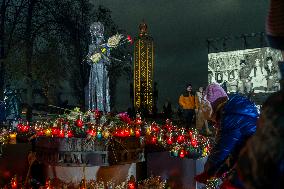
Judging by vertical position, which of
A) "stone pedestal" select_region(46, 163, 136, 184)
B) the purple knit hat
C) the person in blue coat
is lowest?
"stone pedestal" select_region(46, 163, 136, 184)

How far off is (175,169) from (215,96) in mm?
3602

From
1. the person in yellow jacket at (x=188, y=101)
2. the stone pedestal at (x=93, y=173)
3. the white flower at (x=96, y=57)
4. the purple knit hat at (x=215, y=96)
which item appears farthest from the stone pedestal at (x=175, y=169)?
the person in yellow jacket at (x=188, y=101)

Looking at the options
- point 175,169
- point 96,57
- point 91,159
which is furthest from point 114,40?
point 175,169

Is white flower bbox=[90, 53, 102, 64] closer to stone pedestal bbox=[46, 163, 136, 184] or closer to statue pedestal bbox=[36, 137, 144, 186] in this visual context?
statue pedestal bbox=[36, 137, 144, 186]

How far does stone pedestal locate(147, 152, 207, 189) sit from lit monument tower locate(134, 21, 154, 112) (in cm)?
1800

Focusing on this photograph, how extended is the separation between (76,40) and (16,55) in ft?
18.5

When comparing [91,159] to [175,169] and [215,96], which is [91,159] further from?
[215,96]

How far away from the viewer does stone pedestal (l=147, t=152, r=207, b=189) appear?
7.12 m

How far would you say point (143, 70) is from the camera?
26.3 m

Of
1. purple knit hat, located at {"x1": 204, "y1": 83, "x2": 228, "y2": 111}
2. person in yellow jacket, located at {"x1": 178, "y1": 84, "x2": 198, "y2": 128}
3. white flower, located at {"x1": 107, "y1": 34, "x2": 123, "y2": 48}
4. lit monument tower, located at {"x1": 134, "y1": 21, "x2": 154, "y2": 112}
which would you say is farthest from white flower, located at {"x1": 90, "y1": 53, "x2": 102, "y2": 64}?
lit monument tower, located at {"x1": 134, "y1": 21, "x2": 154, "y2": 112}

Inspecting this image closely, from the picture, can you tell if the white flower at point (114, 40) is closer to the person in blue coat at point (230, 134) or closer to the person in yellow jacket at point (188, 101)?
the person in yellow jacket at point (188, 101)

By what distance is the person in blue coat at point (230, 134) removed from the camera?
11.6 feet

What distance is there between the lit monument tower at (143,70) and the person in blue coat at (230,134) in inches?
858

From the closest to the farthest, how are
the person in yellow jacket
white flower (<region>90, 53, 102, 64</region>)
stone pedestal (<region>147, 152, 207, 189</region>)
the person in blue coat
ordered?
the person in blue coat < stone pedestal (<region>147, 152, 207, 189</region>) < white flower (<region>90, 53, 102, 64</region>) < the person in yellow jacket
